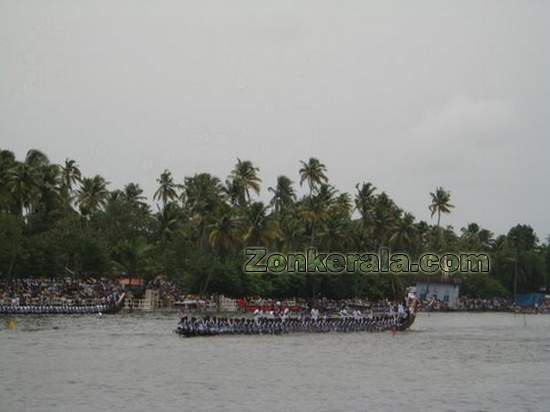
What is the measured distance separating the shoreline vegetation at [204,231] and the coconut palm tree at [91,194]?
127 millimetres

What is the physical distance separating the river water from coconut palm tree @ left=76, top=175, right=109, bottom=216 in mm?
43879

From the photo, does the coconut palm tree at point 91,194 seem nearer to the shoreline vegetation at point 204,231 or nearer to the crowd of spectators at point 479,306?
the shoreline vegetation at point 204,231

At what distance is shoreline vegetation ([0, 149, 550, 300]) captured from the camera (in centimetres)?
8569

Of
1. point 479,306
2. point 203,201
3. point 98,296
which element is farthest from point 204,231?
point 479,306

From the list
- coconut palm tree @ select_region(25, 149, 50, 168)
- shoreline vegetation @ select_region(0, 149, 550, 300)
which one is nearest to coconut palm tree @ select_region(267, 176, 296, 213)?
shoreline vegetation @ select_region(0, 149, 550, 300)

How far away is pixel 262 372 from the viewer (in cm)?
3981

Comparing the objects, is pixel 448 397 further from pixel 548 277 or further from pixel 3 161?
pixel 548 277

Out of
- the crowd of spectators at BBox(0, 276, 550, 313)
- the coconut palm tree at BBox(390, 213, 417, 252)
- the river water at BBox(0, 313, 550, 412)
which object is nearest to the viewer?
the river water at BBox(0, 313, 550, 412)

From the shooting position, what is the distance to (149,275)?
306 feet

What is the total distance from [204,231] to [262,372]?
6466 cm

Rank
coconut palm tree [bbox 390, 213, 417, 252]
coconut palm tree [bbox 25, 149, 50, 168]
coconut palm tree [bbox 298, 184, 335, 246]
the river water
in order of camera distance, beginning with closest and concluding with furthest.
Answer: the river water
coconut palm tree [bbox 25, 149, 50, 168]
coconut palm tree [bbox 298, 184, 335, 246]
coconut palm tree [bbox 390, 213, 417, 252]

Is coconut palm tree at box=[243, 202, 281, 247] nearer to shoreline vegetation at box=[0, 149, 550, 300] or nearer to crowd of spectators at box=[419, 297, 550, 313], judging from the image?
shoreline vegetation at box=[0, 149, 550, 300]

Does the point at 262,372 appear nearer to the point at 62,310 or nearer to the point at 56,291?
the point at 62,310

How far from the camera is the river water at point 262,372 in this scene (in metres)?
31.2
